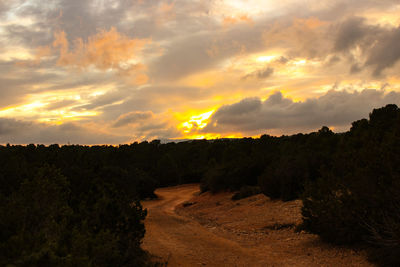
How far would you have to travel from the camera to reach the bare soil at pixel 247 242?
44.2ft

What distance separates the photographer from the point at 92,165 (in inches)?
637

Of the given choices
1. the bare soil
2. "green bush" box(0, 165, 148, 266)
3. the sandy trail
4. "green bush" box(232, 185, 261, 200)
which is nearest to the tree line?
"green bush" box(0, 165, 148, 266)

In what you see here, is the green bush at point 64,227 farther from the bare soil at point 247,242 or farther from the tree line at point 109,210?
the bare soil at point 247,242

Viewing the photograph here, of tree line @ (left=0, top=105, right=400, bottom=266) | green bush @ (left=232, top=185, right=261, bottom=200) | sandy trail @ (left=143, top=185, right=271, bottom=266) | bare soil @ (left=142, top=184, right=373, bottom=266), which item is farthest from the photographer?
green bush @ (left=232, top=185, right=261, bottom=200)

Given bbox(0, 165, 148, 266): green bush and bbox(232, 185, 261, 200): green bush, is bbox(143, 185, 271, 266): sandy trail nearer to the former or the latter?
bbox(0, 165, 148, 266): green bush

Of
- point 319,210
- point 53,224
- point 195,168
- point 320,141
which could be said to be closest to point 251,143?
point 195,168

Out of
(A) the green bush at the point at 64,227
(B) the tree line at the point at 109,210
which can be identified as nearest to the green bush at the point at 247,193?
(B) the tree line at the point at 109,210

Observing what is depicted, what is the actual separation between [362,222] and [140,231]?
7.84m

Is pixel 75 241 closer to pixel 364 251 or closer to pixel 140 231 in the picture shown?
pixel 140 231

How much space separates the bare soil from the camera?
13.5 m

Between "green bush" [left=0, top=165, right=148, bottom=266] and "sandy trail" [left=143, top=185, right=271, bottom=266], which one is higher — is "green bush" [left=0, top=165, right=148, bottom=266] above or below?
above

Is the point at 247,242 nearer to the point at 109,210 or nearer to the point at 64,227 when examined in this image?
the point at 109,210

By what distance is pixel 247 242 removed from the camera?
59.0ft

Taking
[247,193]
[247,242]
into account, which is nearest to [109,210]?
[247,242]
